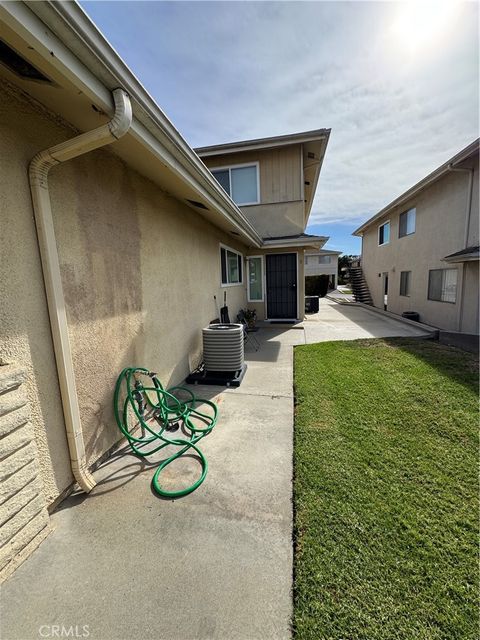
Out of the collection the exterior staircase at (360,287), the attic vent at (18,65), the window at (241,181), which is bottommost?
the exterior staircase at (360,287)

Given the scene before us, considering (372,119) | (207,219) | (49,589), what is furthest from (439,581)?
(372,119)

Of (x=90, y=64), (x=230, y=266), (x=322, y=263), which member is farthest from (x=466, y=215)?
(x=322, y=263)

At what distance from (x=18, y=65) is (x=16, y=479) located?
2.52 metres

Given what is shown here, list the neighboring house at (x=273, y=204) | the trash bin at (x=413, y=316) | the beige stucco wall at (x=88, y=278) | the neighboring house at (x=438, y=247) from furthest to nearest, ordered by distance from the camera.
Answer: the trash bin at (x=413, y=316) < the neighboring house at (x=273, y=204) < the neighboring house at (x=438, y=247) < the beige stucco wall at (x=88, y=278)

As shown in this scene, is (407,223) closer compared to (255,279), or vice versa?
(255,279)

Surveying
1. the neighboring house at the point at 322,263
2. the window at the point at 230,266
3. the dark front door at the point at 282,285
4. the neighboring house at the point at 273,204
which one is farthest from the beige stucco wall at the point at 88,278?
the neighboring house at the point at 322,263

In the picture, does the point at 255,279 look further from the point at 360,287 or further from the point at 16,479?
the point at 360,287

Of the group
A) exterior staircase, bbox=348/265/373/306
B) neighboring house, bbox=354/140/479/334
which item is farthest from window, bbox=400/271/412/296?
exterior staircase, bbox=348/265/373/306

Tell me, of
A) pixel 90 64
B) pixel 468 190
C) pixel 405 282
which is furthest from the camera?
pixel 405 282

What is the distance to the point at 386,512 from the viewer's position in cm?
193

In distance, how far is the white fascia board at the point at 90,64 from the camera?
3.87 feet

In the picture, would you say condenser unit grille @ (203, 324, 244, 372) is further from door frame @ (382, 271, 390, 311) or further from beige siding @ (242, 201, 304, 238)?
door frame @ (382, 271, 390, 311)

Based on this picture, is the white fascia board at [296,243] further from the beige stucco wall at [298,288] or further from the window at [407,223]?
the window at [407,223]

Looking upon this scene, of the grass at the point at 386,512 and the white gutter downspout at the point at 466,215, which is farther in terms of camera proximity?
the white gutter downspout at the point at 466,215
